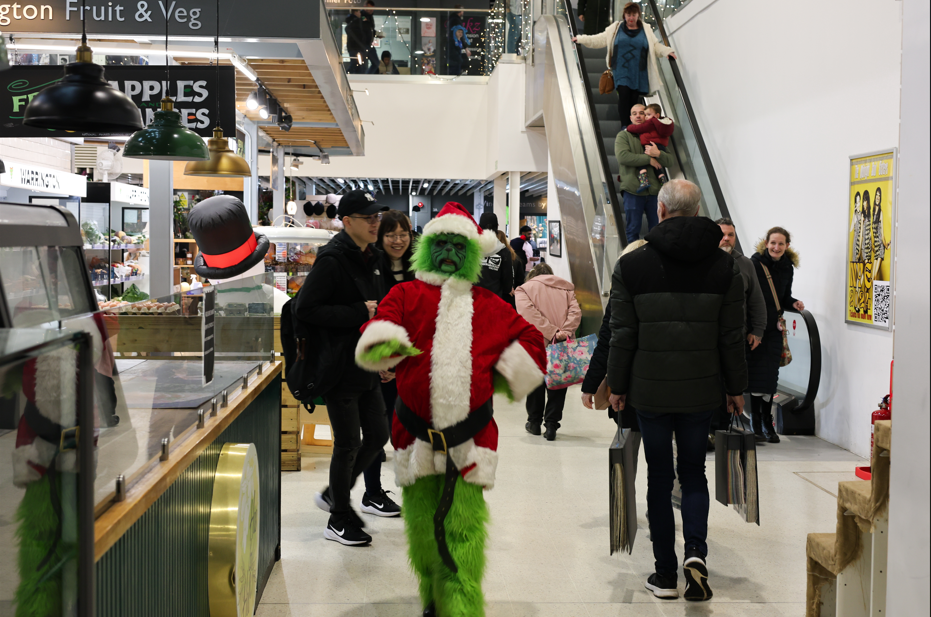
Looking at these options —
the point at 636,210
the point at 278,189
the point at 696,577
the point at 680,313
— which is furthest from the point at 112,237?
the point at 696,577

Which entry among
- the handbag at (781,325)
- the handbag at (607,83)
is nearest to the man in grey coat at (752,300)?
the handbag at (781,325)

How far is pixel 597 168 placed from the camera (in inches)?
364

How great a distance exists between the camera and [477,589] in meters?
2.88

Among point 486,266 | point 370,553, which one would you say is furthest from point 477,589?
point 486,266

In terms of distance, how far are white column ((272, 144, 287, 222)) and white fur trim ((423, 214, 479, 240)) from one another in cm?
856

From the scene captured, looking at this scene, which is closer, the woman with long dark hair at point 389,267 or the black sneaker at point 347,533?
the black sneaker at point 347,533

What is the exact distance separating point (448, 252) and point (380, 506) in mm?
2022

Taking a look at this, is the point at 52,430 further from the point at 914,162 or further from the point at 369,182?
the point at 369,182

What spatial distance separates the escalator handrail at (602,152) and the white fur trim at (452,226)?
5.30 meters

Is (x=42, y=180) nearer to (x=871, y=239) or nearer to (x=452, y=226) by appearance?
(x=452, y=226)

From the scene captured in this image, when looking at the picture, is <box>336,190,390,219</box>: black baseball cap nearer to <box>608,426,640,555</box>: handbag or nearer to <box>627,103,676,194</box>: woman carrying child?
<box>608,426,640,555</box>: handbag

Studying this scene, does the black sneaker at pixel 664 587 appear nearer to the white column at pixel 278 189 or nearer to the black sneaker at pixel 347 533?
the black sneaker at pixel 347 533

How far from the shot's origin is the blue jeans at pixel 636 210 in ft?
26.4

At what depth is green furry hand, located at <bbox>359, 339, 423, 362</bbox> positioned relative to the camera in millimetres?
2814
